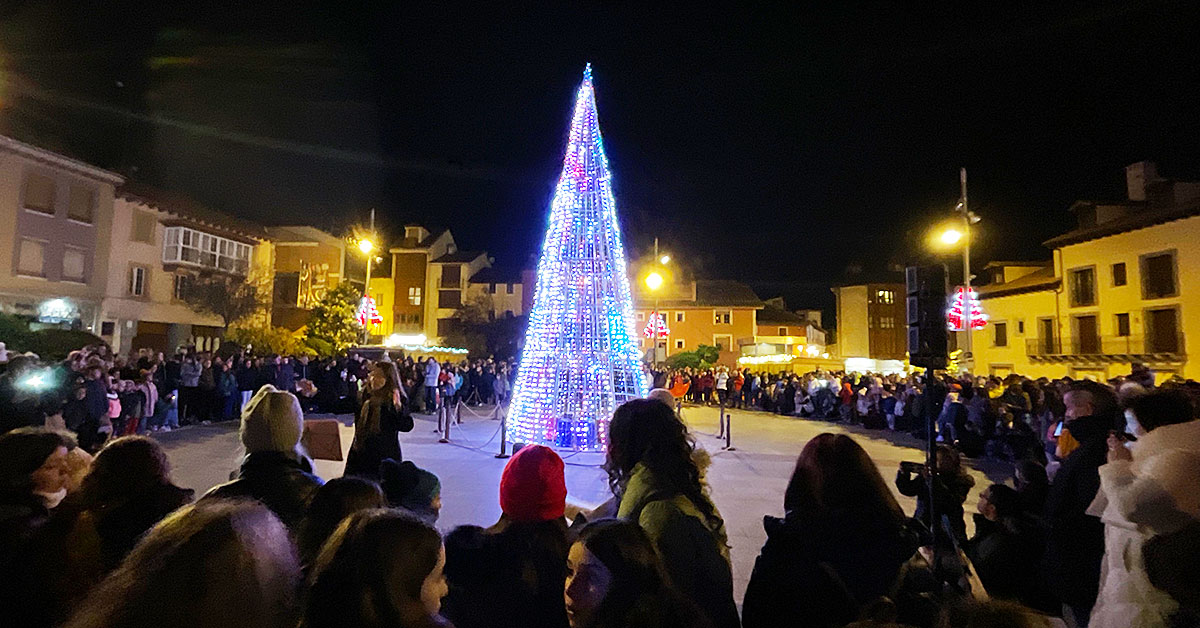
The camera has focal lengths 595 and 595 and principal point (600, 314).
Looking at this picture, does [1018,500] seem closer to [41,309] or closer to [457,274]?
[41,309]

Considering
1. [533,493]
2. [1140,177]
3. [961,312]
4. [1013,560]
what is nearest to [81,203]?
[533,493]

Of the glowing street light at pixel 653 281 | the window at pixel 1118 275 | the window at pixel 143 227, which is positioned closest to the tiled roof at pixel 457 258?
the window at pixel 143 227

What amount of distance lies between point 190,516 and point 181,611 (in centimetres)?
25

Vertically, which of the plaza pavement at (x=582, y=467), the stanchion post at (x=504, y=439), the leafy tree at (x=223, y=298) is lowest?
the plaza pavement at (x=582, y=467)

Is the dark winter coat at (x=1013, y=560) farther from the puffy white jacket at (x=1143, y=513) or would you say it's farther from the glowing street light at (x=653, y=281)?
the glowing street light at (x=653, y=281)

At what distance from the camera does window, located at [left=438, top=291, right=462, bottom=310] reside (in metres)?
51.8

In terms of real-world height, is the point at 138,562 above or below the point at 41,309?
below

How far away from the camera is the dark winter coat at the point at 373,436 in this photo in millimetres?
5133

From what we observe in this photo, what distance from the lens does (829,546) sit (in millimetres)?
2400

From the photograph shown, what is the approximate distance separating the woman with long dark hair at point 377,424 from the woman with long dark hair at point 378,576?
3.71 m

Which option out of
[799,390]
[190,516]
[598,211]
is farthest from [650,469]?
[799,390]

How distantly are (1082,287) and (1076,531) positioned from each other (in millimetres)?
33758

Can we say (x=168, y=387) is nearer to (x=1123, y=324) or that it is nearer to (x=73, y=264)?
(x=73, y=264)

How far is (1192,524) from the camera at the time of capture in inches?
81.9
